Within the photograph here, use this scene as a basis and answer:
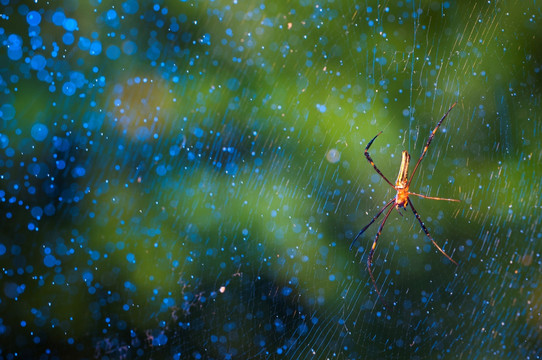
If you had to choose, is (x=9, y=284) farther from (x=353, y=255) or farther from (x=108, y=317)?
(x=353, y=255)

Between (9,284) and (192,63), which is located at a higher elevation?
(192,63)

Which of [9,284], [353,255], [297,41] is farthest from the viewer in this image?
[353,255]

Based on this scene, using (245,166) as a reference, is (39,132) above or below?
above

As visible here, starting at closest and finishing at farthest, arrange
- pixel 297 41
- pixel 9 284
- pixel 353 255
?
1. pixel 9 284
2. pixel 297 41
3. pixel 353 255

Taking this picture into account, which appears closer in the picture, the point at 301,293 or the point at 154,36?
the point at 154,36

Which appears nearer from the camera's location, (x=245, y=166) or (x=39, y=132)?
(x=39, y=132)

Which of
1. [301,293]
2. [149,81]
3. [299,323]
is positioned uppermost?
[149,81]

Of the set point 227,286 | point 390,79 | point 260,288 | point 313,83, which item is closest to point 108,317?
point 227,286
